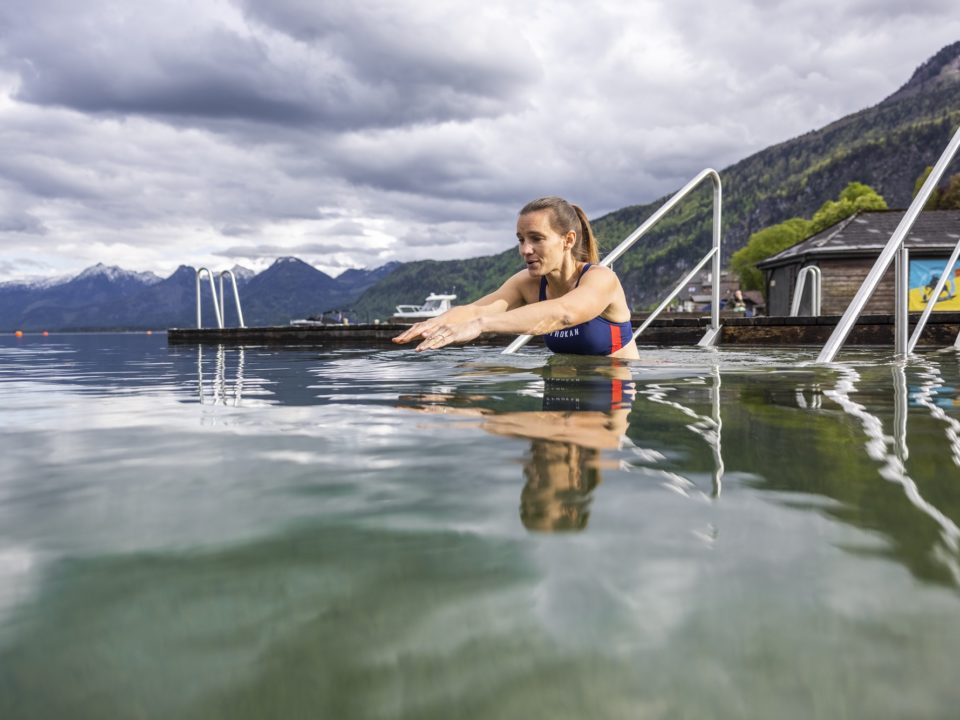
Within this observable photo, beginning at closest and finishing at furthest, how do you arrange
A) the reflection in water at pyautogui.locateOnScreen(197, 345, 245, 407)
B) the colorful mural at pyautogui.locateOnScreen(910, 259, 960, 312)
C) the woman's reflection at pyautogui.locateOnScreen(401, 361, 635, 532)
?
the woman's reflection at pyautogui.locateOnScreen(401, 361, 635, 532) → the reflection in water at pyautogui.locateOnScreen(197, 345, 245, 407) → the colorful mural at pyautogui.locateOnScreen(910, 259, 960, 312)

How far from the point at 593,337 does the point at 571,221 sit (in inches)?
49.8

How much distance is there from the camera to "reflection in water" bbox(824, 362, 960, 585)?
1.27 metres

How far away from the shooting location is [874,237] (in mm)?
28750

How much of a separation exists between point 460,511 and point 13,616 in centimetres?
82

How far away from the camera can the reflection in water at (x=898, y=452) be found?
4.16 ft

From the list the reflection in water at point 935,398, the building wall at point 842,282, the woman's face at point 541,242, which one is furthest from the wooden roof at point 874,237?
the woman's face at point 541,242

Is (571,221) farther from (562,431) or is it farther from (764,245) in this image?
(764,245)

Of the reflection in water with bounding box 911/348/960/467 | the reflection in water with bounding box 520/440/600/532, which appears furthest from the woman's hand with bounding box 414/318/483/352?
the reflection in water with bounding box 911/348/960/467

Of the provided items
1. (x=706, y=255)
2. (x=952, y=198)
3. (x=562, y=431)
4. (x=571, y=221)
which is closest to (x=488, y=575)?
(x=562, y=431)

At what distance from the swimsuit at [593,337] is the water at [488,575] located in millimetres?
3305

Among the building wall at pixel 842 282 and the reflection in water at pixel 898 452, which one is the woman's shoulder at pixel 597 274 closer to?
the reflection in water at pixel 898 452

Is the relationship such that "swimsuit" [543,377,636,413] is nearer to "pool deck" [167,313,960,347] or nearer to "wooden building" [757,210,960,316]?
"pool deck" [167,313,960,347]

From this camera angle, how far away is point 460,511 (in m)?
1.57

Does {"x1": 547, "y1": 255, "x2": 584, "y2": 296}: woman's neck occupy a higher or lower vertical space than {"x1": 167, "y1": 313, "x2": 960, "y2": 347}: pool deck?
higher
